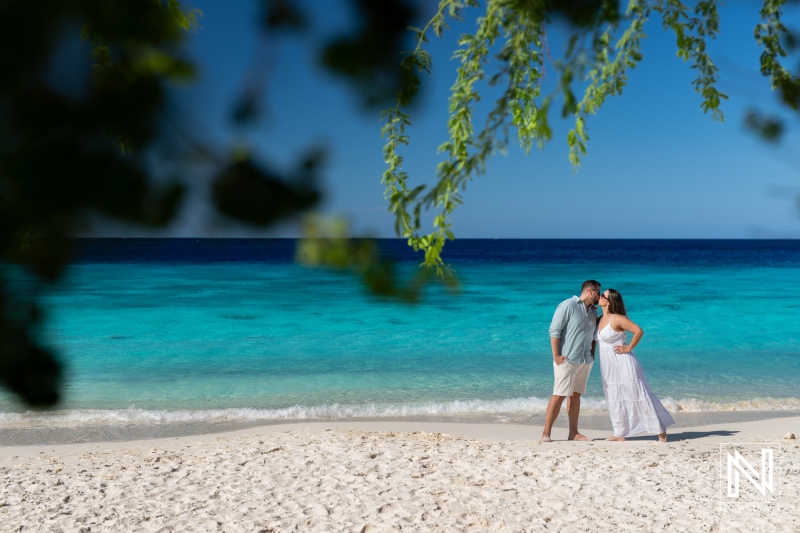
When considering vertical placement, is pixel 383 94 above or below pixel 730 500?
above

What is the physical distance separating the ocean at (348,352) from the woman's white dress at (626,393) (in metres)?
2.30

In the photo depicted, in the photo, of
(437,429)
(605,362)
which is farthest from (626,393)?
(437,429)

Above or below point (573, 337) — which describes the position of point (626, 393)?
below

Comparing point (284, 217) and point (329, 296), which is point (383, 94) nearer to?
point (284, 217)

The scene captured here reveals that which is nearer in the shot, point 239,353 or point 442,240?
point 442,240

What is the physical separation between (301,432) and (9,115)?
8.22 meters

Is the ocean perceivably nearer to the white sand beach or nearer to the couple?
the white sand beach

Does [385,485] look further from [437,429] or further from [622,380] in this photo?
[622,380]

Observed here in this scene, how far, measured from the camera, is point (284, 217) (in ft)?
2.55

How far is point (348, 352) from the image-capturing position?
17.2 metres

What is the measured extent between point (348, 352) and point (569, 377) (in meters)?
9.95

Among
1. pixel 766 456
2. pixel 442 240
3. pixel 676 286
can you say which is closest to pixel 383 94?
pixel 442 240

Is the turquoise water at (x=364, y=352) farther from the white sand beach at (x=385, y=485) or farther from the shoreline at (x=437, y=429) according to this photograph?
the white sand beach at (x=385, y=485)
